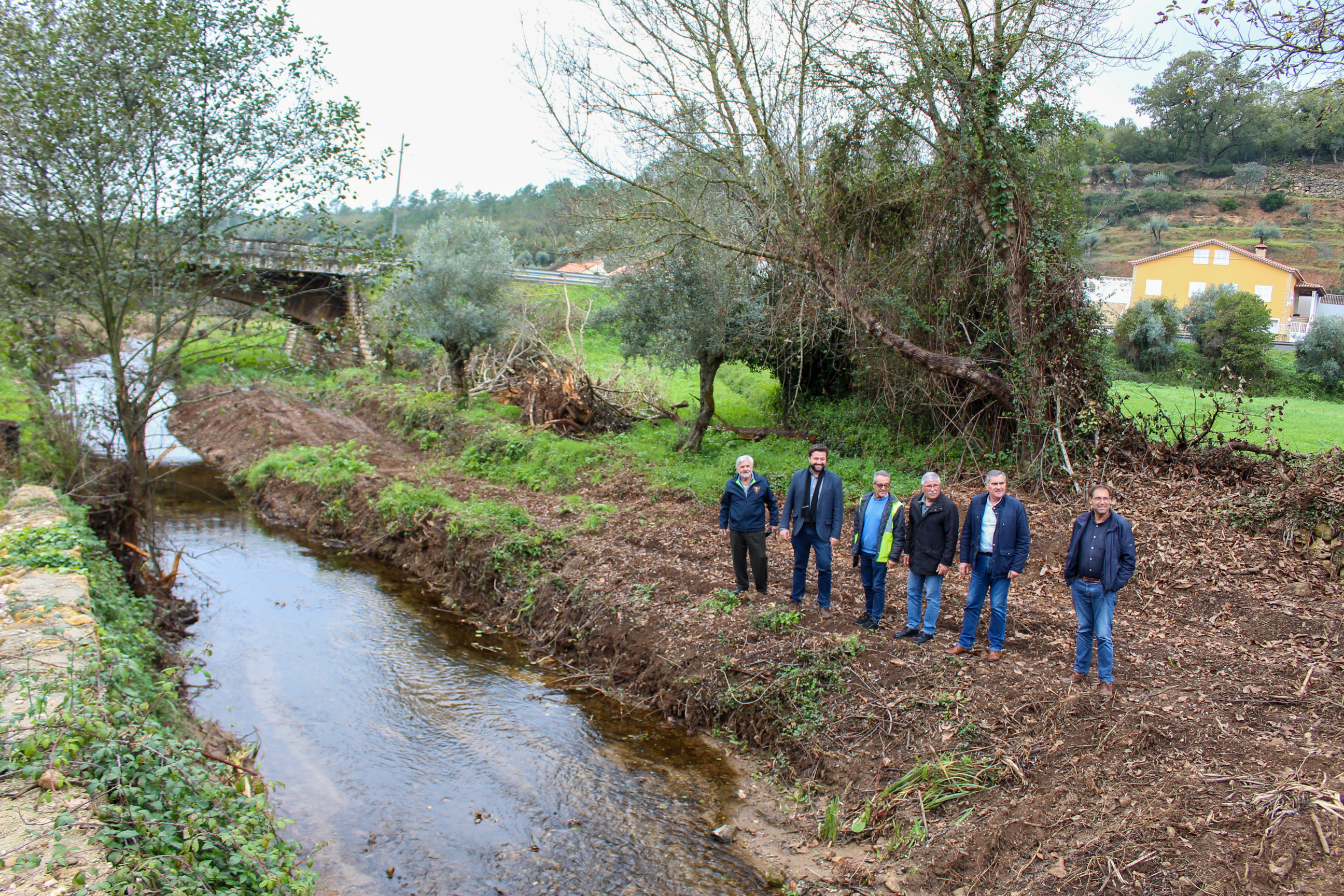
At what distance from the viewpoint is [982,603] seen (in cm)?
756

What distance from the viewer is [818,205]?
1423 centimetres

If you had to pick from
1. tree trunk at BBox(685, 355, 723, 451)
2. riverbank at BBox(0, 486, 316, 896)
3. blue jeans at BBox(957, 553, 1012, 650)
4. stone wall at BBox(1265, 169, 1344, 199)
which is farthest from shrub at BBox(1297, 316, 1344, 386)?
riverbank at BBox(0, 486, 316, 896)

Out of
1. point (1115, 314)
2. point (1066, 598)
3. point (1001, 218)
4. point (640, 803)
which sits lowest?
point (640, 803)

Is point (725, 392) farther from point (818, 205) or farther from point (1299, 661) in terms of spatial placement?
point (1299, 661)

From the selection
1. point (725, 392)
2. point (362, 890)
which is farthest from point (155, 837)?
point (725, 392)

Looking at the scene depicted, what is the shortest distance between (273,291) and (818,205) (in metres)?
8.99

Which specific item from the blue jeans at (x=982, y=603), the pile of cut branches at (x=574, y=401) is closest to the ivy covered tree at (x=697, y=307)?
the pile of cut branches at (x=574, y=401)

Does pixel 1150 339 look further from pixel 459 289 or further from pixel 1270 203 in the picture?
pixel 1270 203

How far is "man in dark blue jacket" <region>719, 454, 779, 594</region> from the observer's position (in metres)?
8.95

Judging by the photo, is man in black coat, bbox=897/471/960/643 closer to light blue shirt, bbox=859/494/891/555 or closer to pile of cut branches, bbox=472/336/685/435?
light blue shirt, bbox=859/494/891/555

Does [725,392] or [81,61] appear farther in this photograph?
[725,392]

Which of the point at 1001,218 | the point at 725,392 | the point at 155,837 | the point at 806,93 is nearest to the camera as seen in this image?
the point at 155,837

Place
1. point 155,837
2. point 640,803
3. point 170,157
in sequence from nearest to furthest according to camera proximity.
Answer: point 155,837, point 640,803, point 170,157

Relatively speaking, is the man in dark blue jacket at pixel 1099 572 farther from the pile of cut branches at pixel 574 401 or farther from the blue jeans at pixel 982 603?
the pile of cut branches at pixel 574 401
